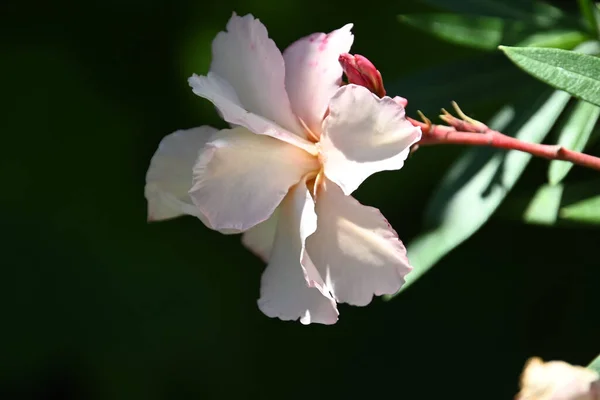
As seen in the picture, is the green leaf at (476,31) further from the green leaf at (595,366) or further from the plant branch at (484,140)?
the green leaf at (595,366)

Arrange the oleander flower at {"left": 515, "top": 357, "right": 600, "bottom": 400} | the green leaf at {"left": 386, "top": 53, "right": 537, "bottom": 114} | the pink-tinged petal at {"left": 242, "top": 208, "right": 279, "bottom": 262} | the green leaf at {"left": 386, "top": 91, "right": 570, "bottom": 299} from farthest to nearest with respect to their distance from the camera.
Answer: the green leaf at {"left": 386, "top": 53, "right": 537, "bottom": 114}, the green leaf at {"left": 386, "top": 91, "right": 570, "bottom": 299}, the pink-tinged petal at {"left": 242, "top": 208, "right": 279, "bottom": 262}, the oleander flower at {"left": 515, "top": 357, "right": 600, "bottom": 400}

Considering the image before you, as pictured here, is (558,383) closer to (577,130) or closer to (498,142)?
(498,142)

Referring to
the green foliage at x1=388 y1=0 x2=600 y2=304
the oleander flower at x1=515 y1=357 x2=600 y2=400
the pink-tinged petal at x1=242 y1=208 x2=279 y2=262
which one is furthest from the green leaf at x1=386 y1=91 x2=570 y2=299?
the oleander flower at x1=515 y1=357 x2=600 y2=400

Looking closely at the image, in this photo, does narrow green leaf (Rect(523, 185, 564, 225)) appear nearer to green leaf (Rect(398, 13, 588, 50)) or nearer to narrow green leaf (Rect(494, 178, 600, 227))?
narrow green leaf (Rect(494, 178, 600, 227))

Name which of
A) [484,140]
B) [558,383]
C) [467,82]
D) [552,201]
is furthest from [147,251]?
[558,383]

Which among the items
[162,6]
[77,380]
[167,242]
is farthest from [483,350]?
[162,6]

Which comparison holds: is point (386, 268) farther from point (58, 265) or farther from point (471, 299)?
point (58, 265)

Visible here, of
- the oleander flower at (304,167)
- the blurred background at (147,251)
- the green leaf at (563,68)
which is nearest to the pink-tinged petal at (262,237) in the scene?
the oleander flower at (304,167)
